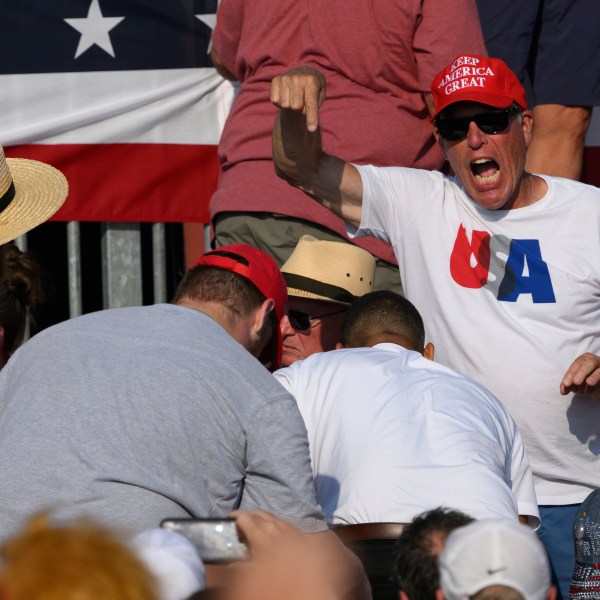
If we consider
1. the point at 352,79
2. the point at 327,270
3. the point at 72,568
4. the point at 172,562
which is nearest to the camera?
the point at 72,568

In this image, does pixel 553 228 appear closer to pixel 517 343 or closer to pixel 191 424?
pixel 517 343

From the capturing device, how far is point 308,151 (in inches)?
157

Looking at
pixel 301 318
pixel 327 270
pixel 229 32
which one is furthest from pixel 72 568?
pixel 229 32

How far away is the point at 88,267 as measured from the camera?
6.29 m

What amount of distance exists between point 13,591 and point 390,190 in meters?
2.67

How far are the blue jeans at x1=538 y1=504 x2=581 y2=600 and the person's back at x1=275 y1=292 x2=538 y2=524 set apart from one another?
0.41m

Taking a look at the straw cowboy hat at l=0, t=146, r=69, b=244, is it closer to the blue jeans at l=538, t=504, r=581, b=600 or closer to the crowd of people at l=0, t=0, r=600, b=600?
the crowd of people at l=0, t=0, r=600, b=600

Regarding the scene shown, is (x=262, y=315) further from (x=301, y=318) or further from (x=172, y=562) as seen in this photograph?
(x=172, y=562)

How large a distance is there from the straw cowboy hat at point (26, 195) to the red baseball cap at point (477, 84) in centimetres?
128

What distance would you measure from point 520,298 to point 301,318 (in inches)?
40.3

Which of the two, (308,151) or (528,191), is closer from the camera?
(308,151)

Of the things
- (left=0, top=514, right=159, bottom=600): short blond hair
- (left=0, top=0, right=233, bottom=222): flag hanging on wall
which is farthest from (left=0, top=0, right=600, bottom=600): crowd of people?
(left=0, top=0, right=233, bottom=222): flag hanging on wall

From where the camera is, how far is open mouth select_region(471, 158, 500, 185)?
421 centimetres

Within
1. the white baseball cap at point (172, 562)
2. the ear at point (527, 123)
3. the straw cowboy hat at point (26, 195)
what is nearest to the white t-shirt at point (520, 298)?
the ear at point (527, 123)
